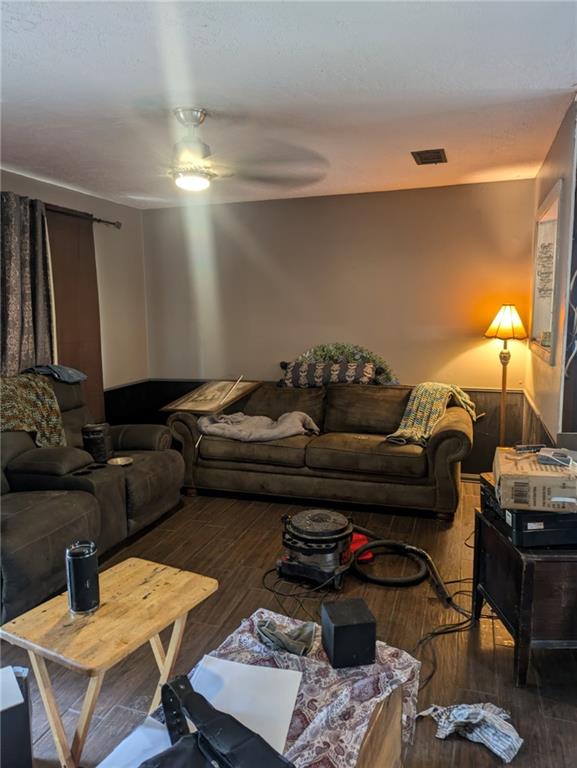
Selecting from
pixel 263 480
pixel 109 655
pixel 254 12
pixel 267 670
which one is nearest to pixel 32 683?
pixel 109 655

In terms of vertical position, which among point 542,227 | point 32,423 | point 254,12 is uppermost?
point 254,12

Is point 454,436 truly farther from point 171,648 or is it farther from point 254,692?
point 254,692

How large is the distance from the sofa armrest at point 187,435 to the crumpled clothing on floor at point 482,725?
2.61 meters

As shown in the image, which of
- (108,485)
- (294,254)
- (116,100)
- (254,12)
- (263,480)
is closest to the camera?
(254,12)

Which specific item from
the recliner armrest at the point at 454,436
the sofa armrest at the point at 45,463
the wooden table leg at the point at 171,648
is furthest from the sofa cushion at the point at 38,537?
the recliner armrest at the point at 454,436

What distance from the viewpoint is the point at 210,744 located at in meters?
1.04

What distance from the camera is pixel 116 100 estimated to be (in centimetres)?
242

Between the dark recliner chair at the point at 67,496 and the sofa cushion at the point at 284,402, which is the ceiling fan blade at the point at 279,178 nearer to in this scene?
the sofa cushion at the point at 284,402

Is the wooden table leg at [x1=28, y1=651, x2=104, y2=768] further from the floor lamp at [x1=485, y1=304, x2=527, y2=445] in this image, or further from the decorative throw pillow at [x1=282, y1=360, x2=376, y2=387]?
the floor lamp at [x1=485, y1=304, x2=527, y2=445]

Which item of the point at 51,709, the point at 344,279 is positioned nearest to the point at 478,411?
the point at 344,279

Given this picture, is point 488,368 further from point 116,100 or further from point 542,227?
point 116,100

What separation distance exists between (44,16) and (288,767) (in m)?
2.19

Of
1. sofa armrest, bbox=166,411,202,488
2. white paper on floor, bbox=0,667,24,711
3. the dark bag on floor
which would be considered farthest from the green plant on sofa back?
the dark bag on floor

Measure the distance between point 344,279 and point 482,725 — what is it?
3.59 m
